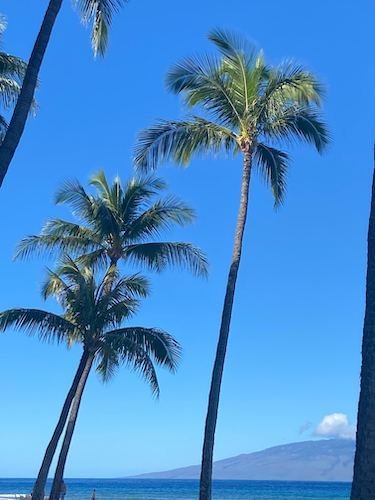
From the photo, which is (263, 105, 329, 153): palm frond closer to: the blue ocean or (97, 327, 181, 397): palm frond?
(97, 327, 181, 397): palm frond

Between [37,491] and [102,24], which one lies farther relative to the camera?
[37,491]

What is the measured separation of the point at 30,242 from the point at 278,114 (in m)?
9.25

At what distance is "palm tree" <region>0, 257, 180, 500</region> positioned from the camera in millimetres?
20125

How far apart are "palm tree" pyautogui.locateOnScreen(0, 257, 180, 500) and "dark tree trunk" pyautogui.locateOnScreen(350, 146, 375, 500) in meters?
12.3

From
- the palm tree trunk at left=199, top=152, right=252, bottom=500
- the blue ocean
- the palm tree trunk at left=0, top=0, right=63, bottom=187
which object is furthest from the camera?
the blue ocean

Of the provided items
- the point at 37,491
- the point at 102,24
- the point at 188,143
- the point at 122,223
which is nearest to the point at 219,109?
the point at 188,143

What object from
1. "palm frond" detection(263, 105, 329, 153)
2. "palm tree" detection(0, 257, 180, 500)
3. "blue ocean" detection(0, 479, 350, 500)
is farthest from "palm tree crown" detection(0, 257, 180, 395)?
A: "blue ocean" detection(0, 479, 350, 500)

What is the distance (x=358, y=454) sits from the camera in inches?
313

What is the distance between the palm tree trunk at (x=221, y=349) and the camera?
14175 millimetres

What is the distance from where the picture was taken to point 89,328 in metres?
20.6

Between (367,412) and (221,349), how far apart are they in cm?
706

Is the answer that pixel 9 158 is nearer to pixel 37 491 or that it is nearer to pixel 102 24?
pixel 102 24

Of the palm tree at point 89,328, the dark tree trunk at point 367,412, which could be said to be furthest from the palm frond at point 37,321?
the dark tree trunk at point 367,412

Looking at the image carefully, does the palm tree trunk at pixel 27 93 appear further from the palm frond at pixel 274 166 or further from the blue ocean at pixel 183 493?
the blue ocean at pixel 183 493
